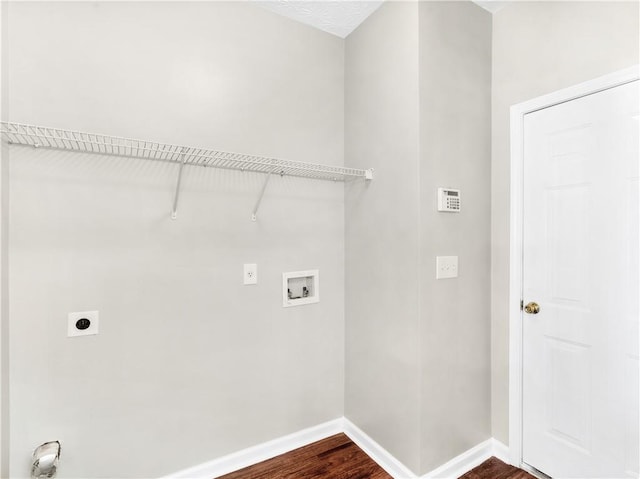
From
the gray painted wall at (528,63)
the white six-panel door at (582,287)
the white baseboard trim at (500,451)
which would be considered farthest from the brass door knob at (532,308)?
the white baseboard trim at (500,451)

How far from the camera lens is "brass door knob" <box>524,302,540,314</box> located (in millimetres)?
1734

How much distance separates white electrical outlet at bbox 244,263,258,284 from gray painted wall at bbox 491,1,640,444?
4.70 feet

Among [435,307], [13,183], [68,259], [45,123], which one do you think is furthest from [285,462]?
[45,123]

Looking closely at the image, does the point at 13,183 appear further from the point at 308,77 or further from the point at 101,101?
the point at 308,77

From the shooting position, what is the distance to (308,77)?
6.69 ft

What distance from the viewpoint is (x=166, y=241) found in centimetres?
162

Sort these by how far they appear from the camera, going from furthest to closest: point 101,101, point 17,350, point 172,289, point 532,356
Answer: point 532,356 → point 172,289 → point 101,101 → point 17,350

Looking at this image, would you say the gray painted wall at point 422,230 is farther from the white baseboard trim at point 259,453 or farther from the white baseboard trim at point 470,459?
the white baseboard trim at point 259,453

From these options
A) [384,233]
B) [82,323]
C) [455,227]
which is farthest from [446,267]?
[82,323]

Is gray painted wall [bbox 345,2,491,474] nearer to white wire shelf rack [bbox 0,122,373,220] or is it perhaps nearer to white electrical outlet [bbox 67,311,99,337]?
white wire shelf rack [bbox 0,122,373,220]

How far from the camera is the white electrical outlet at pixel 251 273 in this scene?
1828mm

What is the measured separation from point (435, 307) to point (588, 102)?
123 centimetres

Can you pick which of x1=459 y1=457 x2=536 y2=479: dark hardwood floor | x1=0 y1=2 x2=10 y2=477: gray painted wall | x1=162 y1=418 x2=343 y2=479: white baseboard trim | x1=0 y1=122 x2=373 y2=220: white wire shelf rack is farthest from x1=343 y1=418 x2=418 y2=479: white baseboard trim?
x1=0 y1=2 x2=10 y2=477: gray painted wall

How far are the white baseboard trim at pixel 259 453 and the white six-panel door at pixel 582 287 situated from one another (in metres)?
1.17
